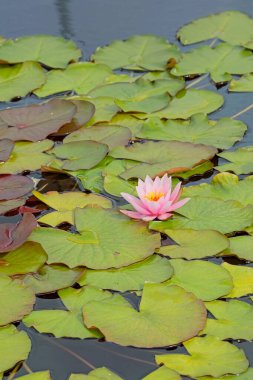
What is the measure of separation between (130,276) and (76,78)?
1.11m

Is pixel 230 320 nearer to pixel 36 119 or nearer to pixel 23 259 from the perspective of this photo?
pixel 23 259

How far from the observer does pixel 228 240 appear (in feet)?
6.26

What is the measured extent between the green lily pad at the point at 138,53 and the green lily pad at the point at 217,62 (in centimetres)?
6

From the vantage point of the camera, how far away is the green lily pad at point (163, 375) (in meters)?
1.54

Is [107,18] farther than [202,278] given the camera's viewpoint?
Yes

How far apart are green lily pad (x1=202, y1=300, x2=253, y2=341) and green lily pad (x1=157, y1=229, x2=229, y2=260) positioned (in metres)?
0.17

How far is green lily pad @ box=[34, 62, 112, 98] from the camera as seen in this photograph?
267 centimetres

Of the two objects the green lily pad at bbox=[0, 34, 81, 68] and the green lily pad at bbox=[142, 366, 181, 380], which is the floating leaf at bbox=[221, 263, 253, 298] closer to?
the green lily pad at bbox=[142, 366, 181, 380]

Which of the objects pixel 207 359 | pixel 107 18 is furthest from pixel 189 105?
pixel 207 359

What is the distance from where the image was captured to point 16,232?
1.92 metres

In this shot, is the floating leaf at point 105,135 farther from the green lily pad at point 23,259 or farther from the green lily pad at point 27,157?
the green lily pad at point 23,259

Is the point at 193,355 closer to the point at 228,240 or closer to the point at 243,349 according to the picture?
the point at 243,349

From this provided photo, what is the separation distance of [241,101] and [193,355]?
3.99 feet

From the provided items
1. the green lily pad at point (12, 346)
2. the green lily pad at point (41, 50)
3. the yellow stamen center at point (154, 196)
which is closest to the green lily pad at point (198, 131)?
the yellow stamen center at point (154, 196)
